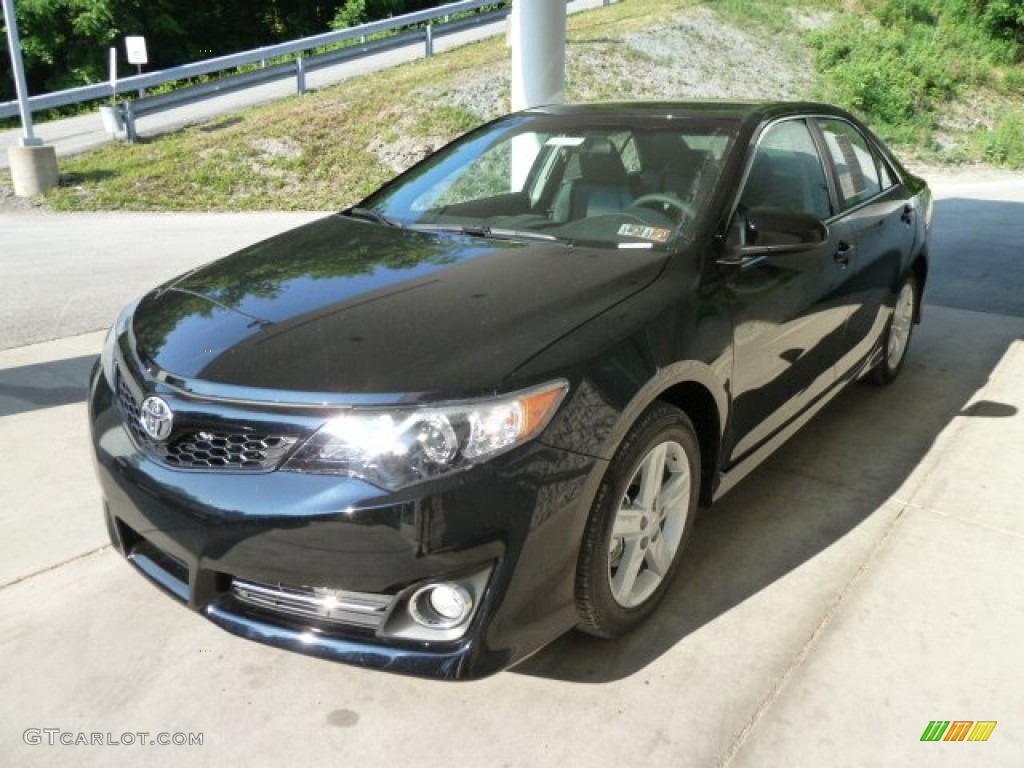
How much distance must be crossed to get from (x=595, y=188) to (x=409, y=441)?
1717mm

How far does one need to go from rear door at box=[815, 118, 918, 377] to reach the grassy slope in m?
8.09

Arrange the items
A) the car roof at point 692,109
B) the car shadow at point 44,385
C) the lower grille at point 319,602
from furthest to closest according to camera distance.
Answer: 1. the car shadow at point 44,385
2. the car roof at point 692,109
3. the lower grille at point 319,602

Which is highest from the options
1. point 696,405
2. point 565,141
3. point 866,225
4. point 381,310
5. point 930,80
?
point 565,141

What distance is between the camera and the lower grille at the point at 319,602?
7.48 feet

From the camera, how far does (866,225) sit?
13.5 ft

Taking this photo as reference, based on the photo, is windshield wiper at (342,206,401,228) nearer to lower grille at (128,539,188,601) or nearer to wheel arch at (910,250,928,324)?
lower grille at (128,539,188,601)

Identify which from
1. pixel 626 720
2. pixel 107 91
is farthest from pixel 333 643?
pixel 107 91

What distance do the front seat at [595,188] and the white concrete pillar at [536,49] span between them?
115 inches

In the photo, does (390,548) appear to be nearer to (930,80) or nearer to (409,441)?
(409,441)

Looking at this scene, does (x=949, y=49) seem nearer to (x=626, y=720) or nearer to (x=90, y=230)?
(x=90, y=230)

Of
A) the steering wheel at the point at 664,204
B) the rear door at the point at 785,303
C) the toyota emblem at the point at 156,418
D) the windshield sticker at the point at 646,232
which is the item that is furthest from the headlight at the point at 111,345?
the rear door at the point at 785,303

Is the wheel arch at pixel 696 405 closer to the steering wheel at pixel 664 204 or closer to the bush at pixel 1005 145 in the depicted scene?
the steering wheel at pixel 664 204

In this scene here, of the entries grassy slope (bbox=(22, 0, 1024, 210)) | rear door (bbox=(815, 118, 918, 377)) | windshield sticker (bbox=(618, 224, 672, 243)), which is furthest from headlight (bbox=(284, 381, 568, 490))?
grassy slope (bbox=(22, 0, 1024, 210))

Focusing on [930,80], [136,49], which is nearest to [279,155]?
[136,49]
